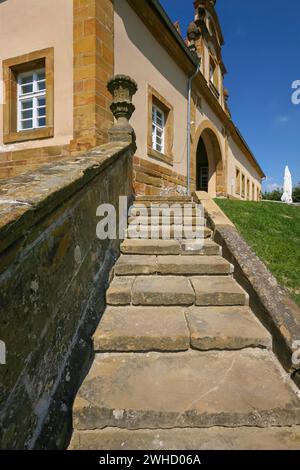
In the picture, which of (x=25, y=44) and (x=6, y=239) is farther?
(x=25, y=44)

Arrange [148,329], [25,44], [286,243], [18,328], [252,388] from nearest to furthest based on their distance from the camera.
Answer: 1. [18,328]
2. [252,388]
3. [148,329]
4. [286,243]
5. [25,44]

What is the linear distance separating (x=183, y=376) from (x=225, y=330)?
500mm

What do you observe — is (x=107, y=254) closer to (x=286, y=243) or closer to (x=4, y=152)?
(x=286, y=243)

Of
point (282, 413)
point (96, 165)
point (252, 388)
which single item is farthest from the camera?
point (96, 165)

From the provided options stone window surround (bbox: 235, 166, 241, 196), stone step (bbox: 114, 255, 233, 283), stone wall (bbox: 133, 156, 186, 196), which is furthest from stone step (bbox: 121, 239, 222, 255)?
stone window surround (bbox: 235, 166, 241, 196)

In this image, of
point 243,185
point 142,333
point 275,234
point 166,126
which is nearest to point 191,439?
point 142,333

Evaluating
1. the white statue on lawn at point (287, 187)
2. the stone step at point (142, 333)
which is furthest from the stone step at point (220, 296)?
the white statue on lawn at point (287, 187)

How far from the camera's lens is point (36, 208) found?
134 cm

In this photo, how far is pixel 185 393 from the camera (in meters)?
1.62

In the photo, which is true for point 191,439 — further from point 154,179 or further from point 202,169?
point 202,169

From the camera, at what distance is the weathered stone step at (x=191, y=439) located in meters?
1.44

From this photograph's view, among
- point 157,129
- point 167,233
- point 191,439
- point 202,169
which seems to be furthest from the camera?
point 202,169
